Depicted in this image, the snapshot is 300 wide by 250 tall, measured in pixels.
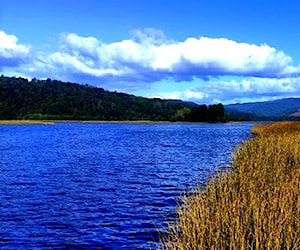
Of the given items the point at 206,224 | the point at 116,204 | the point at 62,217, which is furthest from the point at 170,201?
the point at 206,224

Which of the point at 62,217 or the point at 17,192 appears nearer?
the point at 62,217

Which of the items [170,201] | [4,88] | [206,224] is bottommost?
[170,201]

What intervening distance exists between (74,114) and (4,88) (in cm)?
3434

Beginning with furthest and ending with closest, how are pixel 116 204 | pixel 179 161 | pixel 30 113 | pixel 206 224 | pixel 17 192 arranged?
pixel 30 113, pixel 179 161, pixel 17 192, pixel 116 204, pixel 206 224

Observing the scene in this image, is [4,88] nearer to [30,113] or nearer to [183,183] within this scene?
[30,113]

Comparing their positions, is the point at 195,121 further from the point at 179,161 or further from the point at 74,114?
the point at 179,161

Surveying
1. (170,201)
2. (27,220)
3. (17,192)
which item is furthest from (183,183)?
(27,220)

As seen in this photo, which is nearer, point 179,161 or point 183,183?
point 183,183

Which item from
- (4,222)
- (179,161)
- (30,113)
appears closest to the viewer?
(4,222)

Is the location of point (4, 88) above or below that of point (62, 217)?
above

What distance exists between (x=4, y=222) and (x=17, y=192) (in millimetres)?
5331

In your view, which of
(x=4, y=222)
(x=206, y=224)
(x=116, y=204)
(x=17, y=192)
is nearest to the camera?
(x=206, y=224)

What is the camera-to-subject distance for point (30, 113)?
576 feet

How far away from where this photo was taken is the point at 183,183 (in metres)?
22.7
